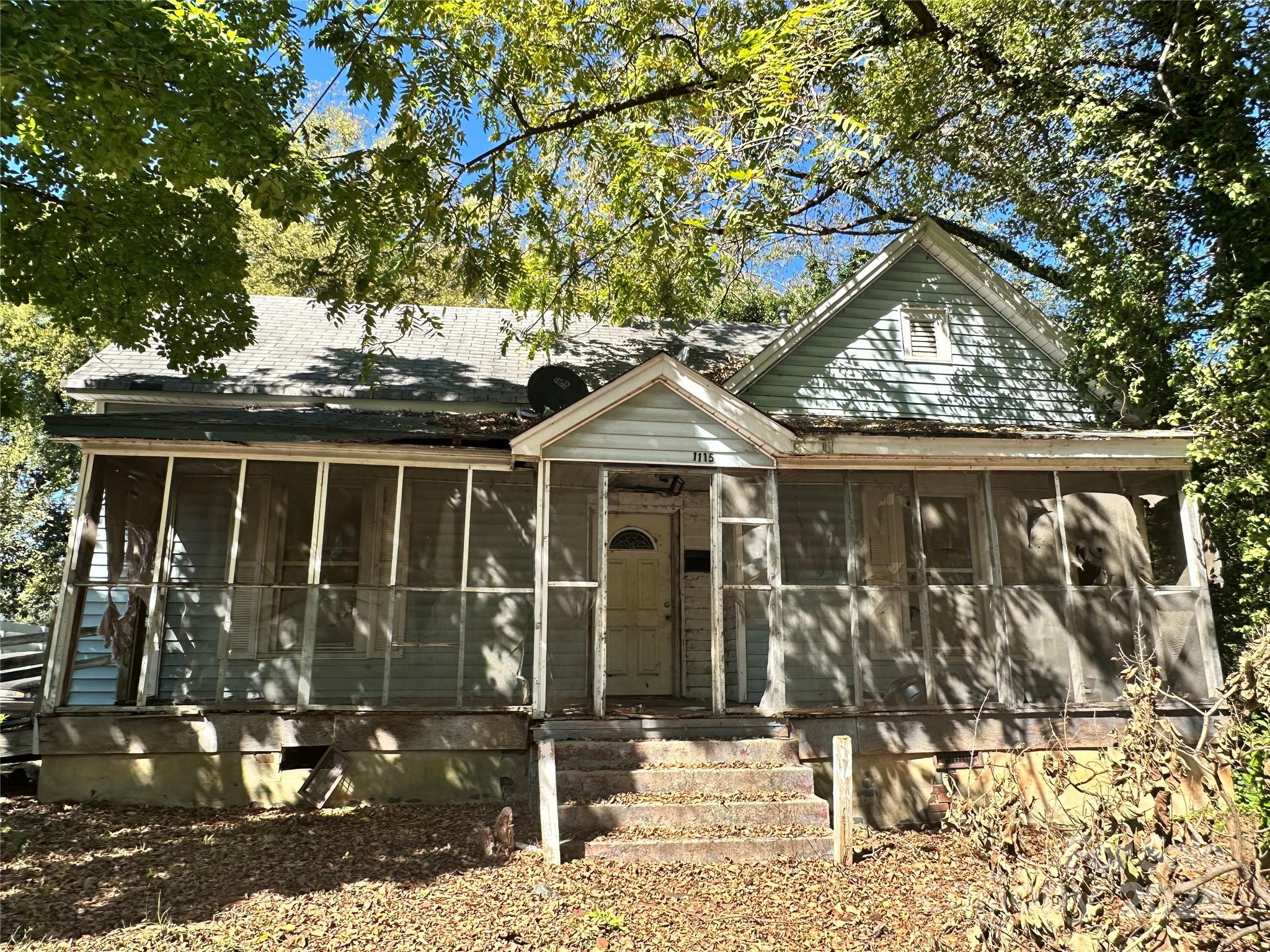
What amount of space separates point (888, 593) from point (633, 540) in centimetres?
348

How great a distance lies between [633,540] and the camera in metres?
11.5

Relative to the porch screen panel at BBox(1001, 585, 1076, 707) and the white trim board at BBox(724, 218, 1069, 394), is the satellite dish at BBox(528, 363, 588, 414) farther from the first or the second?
the porch screen panel at BBox(1001, 585, 1076, 707)

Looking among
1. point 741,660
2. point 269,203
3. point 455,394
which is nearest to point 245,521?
point 455,394

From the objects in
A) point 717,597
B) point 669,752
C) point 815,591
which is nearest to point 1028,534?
point 815,591

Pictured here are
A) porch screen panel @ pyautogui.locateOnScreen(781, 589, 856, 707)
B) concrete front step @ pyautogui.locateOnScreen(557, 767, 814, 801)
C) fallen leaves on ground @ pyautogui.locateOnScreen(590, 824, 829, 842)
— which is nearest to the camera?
fallen leaves on ground @ pyautogui.locateOnScreen(590, 824, 829, 842)

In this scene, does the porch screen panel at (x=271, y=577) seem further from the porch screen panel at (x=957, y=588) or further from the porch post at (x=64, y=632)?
the porch screen panel at (x=957, y=588)

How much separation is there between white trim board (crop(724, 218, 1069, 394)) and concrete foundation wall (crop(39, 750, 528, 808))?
7.22 meters

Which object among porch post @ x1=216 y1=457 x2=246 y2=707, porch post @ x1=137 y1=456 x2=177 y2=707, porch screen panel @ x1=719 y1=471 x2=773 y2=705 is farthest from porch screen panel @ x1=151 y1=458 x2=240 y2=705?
porch screen panel @ x1=719 y1=471 x2=773 y2=705

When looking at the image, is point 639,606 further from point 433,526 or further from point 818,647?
point 433,526

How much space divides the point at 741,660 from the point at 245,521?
20.8ft

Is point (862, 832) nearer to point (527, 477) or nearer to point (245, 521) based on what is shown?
point (527, 477)

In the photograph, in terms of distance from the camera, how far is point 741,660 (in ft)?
31.1

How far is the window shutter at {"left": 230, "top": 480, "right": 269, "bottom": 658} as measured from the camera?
9875 millimetres

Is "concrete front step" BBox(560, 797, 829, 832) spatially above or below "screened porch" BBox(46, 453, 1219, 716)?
below
